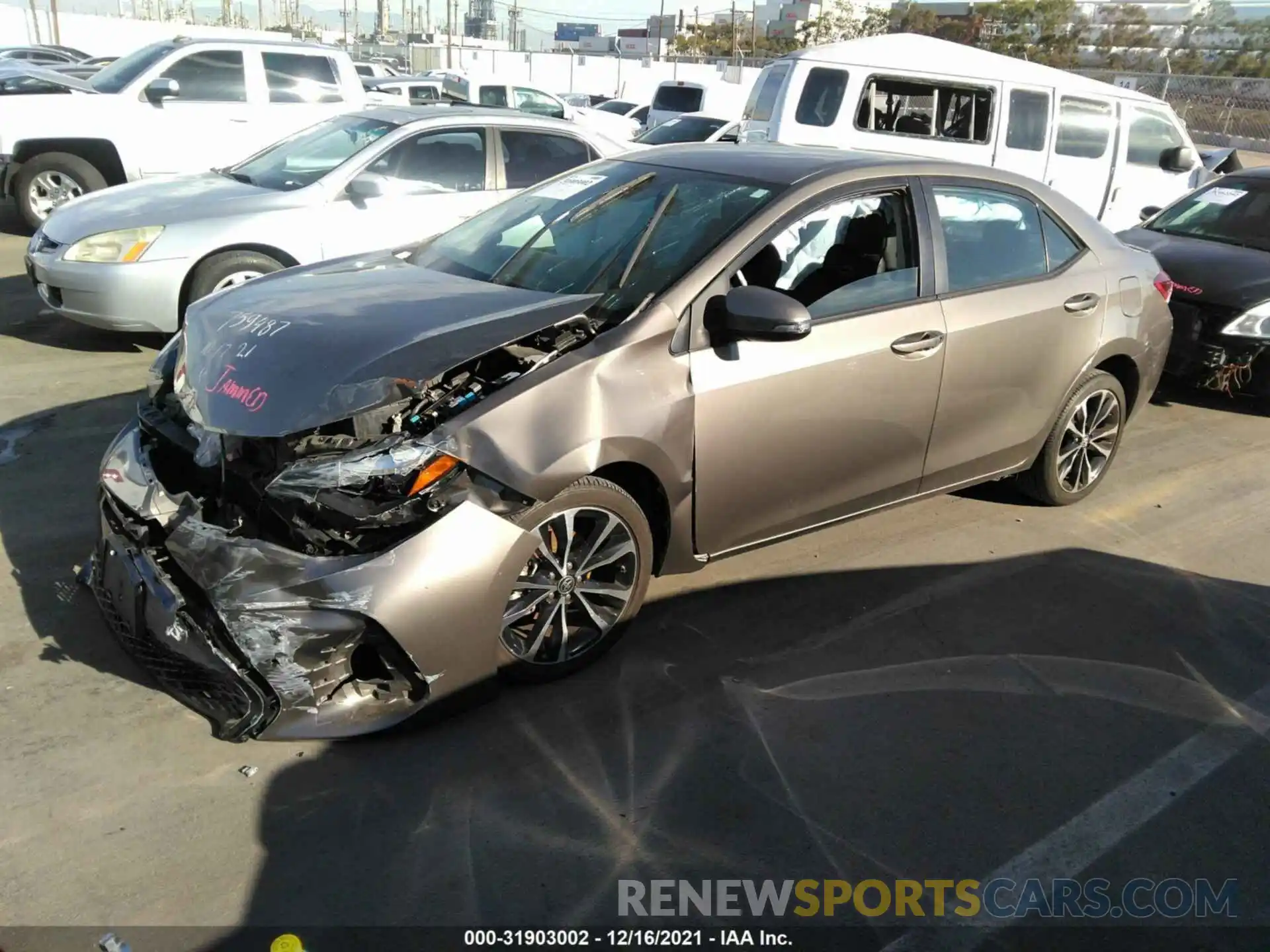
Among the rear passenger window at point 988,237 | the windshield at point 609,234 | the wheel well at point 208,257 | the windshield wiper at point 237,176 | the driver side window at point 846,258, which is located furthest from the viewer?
the windshield wiper at point 237,176

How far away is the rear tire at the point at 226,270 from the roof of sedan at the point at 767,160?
3.08 meters

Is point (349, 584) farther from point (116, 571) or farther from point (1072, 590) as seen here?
point (1072, 590)

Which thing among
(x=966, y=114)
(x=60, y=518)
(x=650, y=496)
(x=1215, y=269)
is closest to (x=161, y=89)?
(x=60, y=518)

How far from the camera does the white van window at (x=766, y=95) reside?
1011 cm

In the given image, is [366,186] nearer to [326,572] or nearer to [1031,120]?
[326,572]

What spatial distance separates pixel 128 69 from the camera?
10.4 meters

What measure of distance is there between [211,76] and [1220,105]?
33.7m

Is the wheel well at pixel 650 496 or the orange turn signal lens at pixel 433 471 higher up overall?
the orange turn signal lens at pixel 433 471

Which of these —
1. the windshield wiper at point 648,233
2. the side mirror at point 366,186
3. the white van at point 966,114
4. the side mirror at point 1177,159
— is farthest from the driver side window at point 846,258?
the side mirror at point 1177,159

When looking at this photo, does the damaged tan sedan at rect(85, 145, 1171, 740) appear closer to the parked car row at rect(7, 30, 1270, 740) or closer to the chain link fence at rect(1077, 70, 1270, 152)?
the parked car row at rect(7, 30, 1270, 740)

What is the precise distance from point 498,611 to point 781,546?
1.93 metres

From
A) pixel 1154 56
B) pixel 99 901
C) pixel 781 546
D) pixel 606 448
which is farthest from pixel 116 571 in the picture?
pixel 1154 56

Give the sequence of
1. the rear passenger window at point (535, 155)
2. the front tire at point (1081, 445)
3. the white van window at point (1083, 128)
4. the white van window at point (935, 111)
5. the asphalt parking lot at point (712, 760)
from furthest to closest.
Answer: the white van window at point (1083, 128) → the white van window at point (935, 111) → the rear passenger window at point (535, 155) → the front tire at point (1081, 445) → the asphalt parking lot at point (712, 760)

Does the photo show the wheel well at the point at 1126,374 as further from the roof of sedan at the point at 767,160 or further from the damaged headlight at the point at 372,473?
the damaged headlight at the point at 372,473
